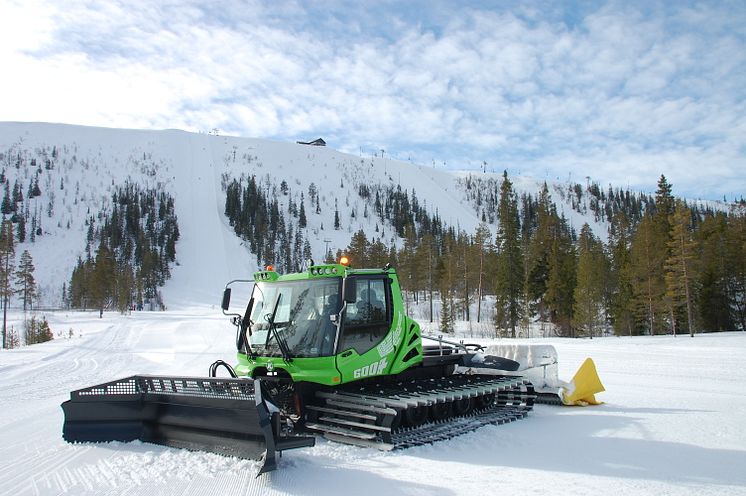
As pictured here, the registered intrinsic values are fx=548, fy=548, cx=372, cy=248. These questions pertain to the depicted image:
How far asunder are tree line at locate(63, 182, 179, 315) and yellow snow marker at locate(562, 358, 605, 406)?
5708cm

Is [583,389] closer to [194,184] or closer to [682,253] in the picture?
[682,253]

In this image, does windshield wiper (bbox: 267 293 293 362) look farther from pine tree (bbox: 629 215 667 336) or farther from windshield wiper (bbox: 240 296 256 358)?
pine tree (bbox: 629 215 667 336)

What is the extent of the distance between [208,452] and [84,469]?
4.39ft

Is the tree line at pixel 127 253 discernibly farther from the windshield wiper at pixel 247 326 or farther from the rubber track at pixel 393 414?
the rubber track at pixel 393 414

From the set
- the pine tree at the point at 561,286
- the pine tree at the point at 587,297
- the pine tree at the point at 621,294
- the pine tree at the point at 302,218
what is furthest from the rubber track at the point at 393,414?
the pine tree at the point at 302,218

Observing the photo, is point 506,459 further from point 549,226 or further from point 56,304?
point 56,304

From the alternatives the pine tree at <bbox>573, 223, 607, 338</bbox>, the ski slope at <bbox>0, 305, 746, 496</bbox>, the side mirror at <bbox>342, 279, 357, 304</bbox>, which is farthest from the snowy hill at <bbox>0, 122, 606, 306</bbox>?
the side mirror at <bbox>342, 279, 357, 304</bbox>

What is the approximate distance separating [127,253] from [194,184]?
38879 mm

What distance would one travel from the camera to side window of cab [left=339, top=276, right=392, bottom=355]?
812 cm

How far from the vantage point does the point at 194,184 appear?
12988 centimetres

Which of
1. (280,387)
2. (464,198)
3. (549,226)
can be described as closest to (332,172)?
(464,198)

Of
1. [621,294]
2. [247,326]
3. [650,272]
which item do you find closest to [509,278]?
[621,294]

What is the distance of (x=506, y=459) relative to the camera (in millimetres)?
6941

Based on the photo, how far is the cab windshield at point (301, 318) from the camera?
791cm
